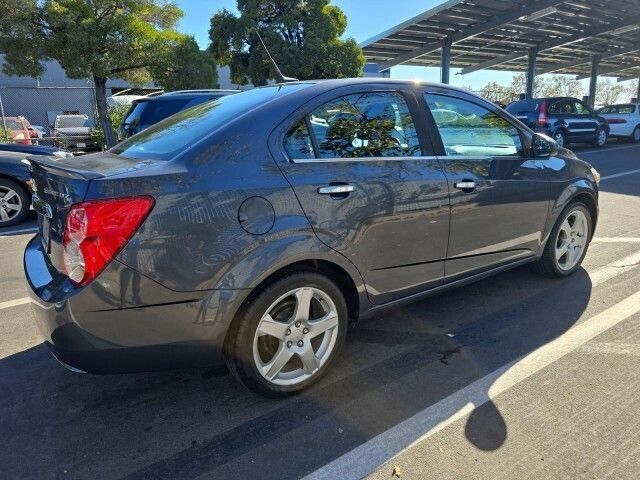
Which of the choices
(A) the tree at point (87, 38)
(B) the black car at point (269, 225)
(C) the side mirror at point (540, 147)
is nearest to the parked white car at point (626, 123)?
(A) the tree at point (87, 38)

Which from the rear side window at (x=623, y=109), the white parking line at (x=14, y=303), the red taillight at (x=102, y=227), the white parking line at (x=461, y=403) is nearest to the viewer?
the red taillight at (x=102, y=227)

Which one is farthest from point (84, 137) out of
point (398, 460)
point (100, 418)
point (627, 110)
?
point (627, 110)

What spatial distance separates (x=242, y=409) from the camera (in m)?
2.58

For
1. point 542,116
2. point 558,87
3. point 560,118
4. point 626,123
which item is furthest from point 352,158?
point 558,87

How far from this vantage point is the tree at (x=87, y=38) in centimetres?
1159

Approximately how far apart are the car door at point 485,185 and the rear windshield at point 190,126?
1055mm

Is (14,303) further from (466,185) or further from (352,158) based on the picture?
(466,185)

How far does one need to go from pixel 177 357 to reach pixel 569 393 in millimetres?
2075

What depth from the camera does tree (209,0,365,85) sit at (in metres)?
19.2

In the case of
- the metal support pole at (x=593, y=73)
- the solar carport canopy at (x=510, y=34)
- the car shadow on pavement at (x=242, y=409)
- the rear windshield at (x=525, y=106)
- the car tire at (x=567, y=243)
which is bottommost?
the car shadow on pavement at (x=242, y=409)

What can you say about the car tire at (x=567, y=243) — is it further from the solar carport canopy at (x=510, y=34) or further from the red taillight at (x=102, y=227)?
the solar carport canopy at (x=510, y=34)

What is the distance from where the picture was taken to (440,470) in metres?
2.13

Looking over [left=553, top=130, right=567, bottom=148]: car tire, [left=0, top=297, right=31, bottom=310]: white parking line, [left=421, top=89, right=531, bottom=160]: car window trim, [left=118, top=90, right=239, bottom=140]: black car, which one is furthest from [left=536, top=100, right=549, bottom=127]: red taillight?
[left=0, top=297, right=31, bottom=310]: white parking line

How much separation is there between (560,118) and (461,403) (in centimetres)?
1470
